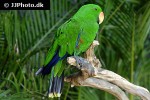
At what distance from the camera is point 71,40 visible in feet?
4.89

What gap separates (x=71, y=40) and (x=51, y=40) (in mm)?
629

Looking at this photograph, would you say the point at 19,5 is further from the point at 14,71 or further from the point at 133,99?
the point at 133,99

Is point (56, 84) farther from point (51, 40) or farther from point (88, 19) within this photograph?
point (51, 40)

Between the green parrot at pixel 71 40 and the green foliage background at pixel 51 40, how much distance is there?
1.31 ft

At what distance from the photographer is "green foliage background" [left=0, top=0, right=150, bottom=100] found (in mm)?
2023

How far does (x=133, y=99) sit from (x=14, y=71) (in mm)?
530

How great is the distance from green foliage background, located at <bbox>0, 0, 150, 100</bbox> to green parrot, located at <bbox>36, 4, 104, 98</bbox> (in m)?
0.40

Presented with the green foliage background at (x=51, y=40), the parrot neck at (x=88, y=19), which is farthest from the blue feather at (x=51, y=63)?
the green foliage background at (x=51, y=40)

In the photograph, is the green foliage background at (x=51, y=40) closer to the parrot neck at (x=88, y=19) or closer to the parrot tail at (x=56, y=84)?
the parrot tail at (x=56, y=84)

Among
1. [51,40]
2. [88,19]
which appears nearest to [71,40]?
[88,19]

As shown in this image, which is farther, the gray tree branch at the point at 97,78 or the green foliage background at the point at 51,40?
the green foliage background at the point at 51,40

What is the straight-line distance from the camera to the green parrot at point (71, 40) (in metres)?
1.49

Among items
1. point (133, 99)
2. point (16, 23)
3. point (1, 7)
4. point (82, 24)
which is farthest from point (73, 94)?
point (82, 24)

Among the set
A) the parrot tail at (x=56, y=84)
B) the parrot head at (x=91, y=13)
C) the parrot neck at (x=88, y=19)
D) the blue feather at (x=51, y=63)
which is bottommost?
the parrot tail at (x=56, y=84)
